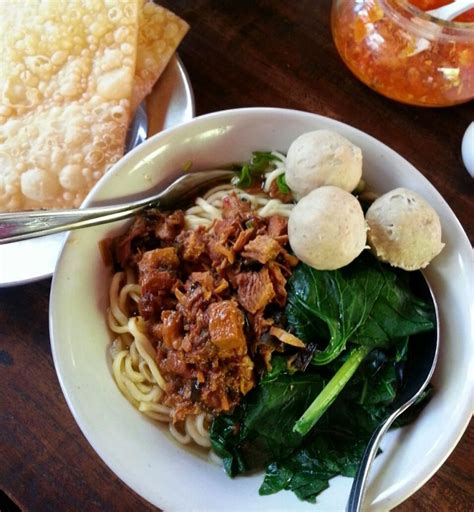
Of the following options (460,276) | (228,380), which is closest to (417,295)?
(460,276)

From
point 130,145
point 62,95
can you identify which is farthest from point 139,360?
point 62,95

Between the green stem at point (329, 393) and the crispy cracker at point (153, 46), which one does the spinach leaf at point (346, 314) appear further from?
the crispy cracker at point (153, 46)

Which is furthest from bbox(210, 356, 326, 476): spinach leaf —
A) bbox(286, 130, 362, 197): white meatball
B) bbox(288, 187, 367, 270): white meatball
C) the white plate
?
the white plate

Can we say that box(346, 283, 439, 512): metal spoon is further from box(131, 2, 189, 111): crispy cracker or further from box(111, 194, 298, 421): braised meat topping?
box(131, 2, 189, 111): crispy cracker

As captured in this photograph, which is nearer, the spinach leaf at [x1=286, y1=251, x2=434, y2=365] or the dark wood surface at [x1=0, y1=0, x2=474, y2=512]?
the spinach leaf at [x1=286, y1=251, x2=434, y2=365]

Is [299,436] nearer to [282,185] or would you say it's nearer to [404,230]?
[404,230]

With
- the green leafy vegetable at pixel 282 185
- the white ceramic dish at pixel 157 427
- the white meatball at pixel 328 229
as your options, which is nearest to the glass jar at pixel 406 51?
the white ceramic dish at pixel 157 427
